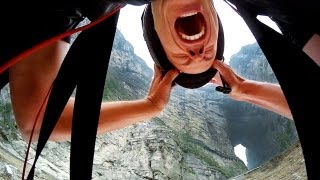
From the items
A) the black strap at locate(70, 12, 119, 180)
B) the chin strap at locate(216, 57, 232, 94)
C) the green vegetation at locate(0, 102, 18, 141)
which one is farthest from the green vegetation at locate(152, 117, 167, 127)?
the black strap at locate(70, 12, 119, 180)

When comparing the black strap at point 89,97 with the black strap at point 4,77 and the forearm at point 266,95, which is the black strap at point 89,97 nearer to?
the black strap at point 4,77

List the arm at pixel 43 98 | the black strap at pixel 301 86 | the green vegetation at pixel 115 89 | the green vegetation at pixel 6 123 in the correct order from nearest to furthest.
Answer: the black strap at pixel 301 86
the arm at pixel 43 98
the green vegetation at pixel 6 123
the green vegetation at pixel 115 89

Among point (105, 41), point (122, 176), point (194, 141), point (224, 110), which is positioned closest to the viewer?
point (105, 41)

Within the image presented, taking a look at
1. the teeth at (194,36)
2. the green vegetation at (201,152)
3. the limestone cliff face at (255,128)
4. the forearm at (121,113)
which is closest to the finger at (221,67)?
the teeth at (194,36)

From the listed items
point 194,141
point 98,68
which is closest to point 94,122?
point 98,68

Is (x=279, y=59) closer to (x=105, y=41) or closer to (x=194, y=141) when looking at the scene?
(x=105, y=41)
